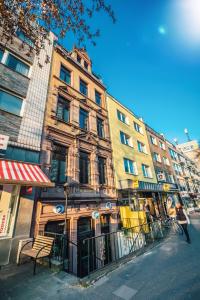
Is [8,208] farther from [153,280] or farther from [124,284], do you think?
[153,280]

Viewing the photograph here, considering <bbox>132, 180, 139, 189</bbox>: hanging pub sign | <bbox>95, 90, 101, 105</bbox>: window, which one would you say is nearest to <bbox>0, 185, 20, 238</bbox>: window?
<bbox>132, 180, 139, 189</bbox>: hanging pub sign

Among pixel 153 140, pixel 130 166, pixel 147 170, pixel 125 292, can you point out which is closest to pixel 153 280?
pixel 125 292

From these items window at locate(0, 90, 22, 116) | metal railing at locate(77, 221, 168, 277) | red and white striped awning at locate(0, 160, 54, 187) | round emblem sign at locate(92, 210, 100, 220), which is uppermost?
window at locate(0, 90, 22, 116)

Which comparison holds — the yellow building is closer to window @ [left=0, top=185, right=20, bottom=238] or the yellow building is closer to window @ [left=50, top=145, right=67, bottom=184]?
window @ [left=50, top=145, right=67, bottom=184]

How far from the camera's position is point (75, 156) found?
10.3m

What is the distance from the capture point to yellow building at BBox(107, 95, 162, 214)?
43.9 ft

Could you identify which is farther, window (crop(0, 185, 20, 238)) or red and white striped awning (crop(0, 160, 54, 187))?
window (crop(0, 185, 20, 238))

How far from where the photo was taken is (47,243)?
5371 millimetres

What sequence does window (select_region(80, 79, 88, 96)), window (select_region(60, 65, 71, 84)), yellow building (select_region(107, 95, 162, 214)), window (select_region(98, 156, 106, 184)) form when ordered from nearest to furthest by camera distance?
window (select_region(98, 156, 106, 184))
window (select_region(60, 65, 71, 84))
yellow building (select_region(107, 95, 162, 214))
window (select_region(80, 79, 88, 96))

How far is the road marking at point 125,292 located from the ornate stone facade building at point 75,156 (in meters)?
4.68

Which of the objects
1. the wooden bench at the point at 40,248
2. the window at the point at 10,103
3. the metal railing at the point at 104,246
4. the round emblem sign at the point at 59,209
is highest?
the window at the point at 10,103

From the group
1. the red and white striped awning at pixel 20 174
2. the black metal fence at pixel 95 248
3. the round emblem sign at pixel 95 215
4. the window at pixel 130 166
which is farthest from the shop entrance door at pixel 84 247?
the window at pixel 130 166

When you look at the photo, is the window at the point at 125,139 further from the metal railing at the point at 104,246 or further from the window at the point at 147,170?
the metal railing at the point at 104,246

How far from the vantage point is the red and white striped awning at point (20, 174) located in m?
5.39
